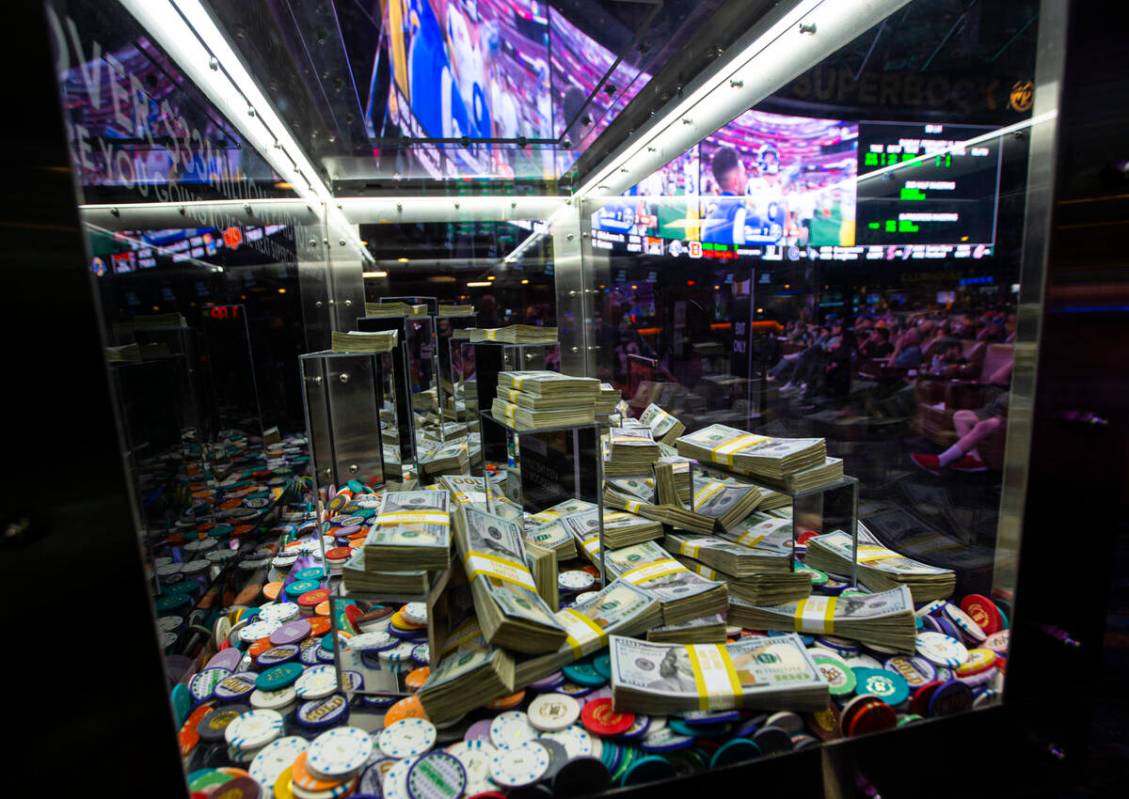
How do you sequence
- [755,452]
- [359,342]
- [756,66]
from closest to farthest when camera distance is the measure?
1. [755,452]
2. [756,66]
3. [359,342]

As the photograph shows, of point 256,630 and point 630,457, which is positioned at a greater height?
point 630,457

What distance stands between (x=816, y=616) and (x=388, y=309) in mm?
4015

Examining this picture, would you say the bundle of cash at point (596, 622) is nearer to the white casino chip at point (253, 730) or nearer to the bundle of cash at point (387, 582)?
the bundle of cash at point (387, 582)

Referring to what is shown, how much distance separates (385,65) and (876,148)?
12.1 ft

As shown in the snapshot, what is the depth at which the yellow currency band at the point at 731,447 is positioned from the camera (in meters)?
2.30

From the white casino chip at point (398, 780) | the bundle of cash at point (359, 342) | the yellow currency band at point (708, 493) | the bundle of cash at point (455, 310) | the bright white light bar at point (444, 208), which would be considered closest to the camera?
the white casino chip at point (398, 780)

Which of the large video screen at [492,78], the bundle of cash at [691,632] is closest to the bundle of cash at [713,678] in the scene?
the bundle of cash at [691,632]

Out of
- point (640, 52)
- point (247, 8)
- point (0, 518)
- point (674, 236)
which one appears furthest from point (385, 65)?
point (674, 236)

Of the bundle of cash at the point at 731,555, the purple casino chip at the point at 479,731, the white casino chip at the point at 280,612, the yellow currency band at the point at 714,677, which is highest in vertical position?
the bundle of cash at the point at 731,555

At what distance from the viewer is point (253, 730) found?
1.47 meters

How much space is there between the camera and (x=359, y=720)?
5.01 feet

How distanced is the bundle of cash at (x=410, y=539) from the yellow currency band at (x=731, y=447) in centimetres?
119

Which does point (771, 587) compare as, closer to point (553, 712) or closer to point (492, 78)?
point (553, 712)

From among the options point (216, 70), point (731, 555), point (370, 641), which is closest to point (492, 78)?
point (216, 70)
